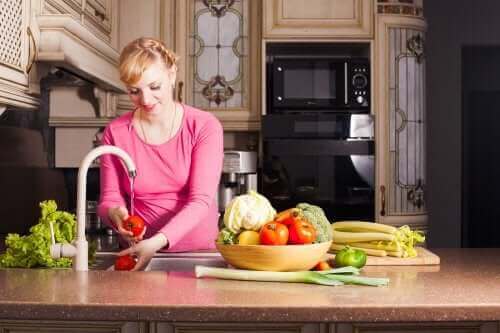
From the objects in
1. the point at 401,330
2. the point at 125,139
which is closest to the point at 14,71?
the point at 125,139

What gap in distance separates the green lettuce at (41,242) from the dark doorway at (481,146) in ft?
14.6

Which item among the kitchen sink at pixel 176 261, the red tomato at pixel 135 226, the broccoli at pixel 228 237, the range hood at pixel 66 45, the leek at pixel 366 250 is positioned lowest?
the kitchen sink at pixel 176 261

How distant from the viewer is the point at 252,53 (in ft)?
13.4

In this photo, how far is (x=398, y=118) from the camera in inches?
158

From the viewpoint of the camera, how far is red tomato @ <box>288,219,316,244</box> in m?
1.88

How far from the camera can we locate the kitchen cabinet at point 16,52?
7.43 feet

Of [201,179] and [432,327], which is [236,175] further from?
[432,327]

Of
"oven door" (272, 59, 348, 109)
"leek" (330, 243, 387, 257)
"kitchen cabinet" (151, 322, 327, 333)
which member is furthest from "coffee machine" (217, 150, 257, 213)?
"kitchen cabinet" (151, 322, 327, 333)

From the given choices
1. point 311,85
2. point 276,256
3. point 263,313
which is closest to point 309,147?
point 311,85

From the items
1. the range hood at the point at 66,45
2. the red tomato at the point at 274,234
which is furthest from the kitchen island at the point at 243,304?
the range hood at the point at 66,45

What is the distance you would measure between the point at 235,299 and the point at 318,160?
2.38 m

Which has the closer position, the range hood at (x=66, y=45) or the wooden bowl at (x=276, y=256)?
the wooden bowl at (x=276, y=256)

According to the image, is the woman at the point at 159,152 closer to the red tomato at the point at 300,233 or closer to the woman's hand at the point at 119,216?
the woman's hand at the point at 119,216

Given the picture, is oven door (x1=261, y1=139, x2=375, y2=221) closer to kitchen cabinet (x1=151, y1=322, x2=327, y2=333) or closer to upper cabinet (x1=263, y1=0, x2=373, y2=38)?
upper cabinet (x1=263, y1=0, x2=373, y2=38)
